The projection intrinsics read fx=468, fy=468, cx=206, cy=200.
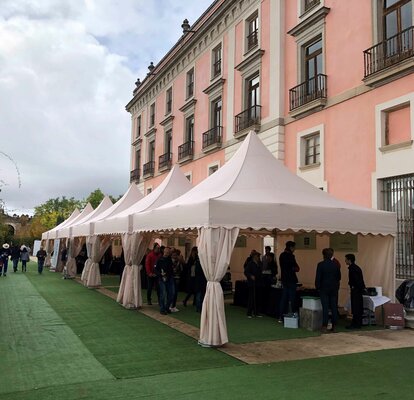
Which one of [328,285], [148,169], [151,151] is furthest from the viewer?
[151,151]

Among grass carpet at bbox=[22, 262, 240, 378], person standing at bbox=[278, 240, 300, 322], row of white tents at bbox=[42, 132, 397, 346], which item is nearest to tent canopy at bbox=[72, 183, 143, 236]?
row of white tents at bbox=[42, 132, 397, 346]

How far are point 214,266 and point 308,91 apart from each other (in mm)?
9663

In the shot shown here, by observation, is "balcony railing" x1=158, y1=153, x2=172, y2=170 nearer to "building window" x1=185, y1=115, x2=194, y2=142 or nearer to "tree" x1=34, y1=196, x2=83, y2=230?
"building window" x1=185, y1=115, x2=194, y2=142

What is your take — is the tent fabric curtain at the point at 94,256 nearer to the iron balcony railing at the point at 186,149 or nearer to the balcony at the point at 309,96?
the iron balcony railing at the point at 186,149

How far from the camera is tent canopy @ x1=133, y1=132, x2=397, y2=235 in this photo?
27.5 feet

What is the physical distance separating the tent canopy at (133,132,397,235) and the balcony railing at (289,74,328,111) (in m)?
4.89

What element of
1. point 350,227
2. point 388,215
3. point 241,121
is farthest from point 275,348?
point 241,121

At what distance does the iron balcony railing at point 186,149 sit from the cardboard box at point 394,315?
15.4 meters

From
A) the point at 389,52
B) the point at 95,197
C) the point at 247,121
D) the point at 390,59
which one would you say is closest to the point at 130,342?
the point at 390,59

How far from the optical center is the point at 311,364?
6.76 m

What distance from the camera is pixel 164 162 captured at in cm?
2734

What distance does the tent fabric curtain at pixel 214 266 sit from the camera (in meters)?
7.90

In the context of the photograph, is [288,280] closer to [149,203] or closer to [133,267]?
[133,267]

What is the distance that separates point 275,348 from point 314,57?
36.8 ft
